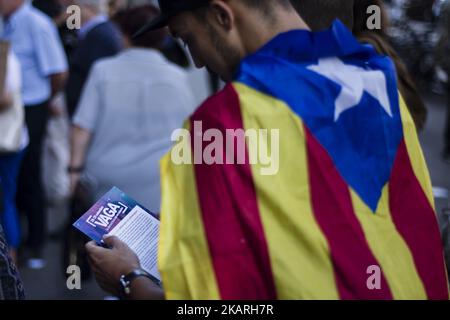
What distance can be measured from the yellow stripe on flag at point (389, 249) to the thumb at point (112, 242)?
580mm

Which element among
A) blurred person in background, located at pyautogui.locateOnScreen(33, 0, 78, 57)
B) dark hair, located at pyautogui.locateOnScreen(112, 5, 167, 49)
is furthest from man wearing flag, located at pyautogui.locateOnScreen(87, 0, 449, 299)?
blurred person in background, located at pyautogui.locateOnScreen(33, 0, 78, 57)

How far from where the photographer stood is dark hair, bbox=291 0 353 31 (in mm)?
2336

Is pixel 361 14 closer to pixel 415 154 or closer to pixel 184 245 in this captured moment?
pixel 415 154

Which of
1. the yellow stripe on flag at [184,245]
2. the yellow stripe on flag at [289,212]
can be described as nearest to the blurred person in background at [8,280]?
the yellow stripe on flag at [184,245]

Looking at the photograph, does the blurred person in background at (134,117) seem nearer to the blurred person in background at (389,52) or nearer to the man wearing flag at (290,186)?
the blurred person in background at (389,52)

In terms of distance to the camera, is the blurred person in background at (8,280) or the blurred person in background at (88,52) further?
the blurred person in background at (88,52)

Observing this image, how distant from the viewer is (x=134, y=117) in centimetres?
461

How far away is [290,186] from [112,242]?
53 cm

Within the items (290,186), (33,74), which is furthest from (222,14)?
(33,74)

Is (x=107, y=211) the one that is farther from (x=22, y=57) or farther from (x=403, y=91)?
(x=22, y=57)

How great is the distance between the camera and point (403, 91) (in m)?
3.57

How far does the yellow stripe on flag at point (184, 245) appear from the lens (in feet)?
6.09

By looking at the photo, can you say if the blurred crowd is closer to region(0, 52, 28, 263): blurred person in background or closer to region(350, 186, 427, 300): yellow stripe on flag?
region(0, 52, 28, 263): blurred person in background

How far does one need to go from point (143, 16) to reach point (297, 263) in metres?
3.23
